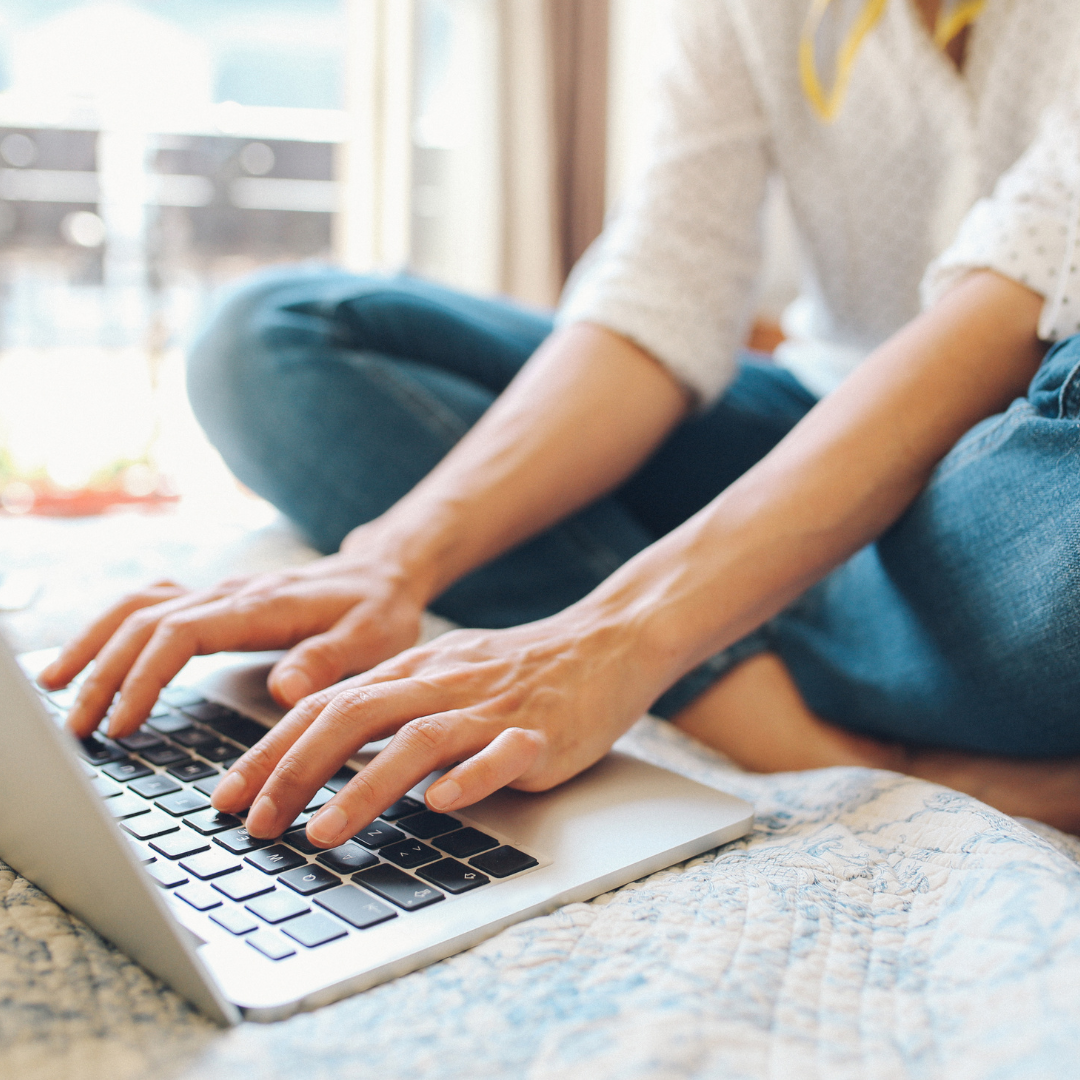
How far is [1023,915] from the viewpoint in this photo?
1.19 feet

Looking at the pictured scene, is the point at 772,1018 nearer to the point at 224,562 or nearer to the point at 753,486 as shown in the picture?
the point at 753,486

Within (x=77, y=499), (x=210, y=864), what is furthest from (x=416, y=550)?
(x=77, y=499)

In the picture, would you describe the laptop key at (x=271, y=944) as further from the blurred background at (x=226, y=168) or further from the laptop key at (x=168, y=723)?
the blurred background at (x=226, y=168)

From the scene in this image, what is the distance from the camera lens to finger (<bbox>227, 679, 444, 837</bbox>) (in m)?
0.43

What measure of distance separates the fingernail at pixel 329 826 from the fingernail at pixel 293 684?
0.50 feet

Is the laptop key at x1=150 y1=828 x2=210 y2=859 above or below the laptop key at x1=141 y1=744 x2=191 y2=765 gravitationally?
above

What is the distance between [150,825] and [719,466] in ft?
2.23

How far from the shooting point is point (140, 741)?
0.54 metres

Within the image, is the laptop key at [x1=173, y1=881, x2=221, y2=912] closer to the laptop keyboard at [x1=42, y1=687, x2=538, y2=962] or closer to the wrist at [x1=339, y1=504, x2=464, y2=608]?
the laptop keyboard at [x1=42, y1=687, x2=538, y2=962]

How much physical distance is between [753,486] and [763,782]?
182 millimetres

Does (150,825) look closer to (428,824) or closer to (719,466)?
(428,824)

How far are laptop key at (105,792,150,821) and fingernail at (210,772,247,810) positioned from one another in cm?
4

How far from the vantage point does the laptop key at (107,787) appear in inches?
18.7

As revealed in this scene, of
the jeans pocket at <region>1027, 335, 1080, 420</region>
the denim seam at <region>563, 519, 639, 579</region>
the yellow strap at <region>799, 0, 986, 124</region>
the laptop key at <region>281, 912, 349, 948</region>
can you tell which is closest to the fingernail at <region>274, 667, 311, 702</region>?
the laptop key at <region>281, 912, 349, 948</region>
